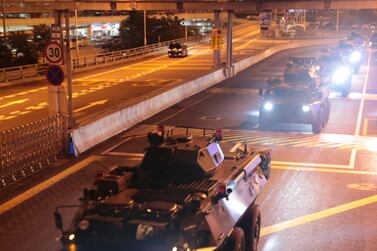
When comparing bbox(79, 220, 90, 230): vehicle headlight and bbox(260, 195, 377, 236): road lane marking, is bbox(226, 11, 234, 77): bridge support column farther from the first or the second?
bbox(79, 220, 90, 230): vehicle headlight

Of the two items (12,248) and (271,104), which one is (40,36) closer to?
(271,104)

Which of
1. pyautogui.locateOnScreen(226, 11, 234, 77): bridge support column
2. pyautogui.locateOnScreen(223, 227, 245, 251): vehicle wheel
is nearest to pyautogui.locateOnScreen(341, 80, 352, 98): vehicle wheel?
pyautogui.locateOnScreen(226, 11, 234, 77): bridge support column

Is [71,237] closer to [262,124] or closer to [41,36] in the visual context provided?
[262,124]


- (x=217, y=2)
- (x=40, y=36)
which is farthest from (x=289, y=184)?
(x=40, y=36)

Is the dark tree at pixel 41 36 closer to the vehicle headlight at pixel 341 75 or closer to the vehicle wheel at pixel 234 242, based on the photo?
the vehicle headlight at pixel 341 75

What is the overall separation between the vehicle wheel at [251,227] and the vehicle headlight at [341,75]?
21566 millimetres

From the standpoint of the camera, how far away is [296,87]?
20.2 m

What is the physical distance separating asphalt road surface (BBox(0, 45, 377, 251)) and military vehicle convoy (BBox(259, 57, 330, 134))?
0.49 metres

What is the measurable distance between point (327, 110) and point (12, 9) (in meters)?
76.8

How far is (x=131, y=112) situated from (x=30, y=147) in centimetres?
772

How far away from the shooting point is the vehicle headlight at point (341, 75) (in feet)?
96.4

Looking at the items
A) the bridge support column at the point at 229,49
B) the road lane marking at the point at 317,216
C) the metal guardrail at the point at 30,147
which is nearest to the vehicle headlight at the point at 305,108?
the road lane marking at the point at 317,216

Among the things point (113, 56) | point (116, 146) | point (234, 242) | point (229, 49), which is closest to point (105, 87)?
point (229, 49)

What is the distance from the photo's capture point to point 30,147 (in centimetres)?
1459
